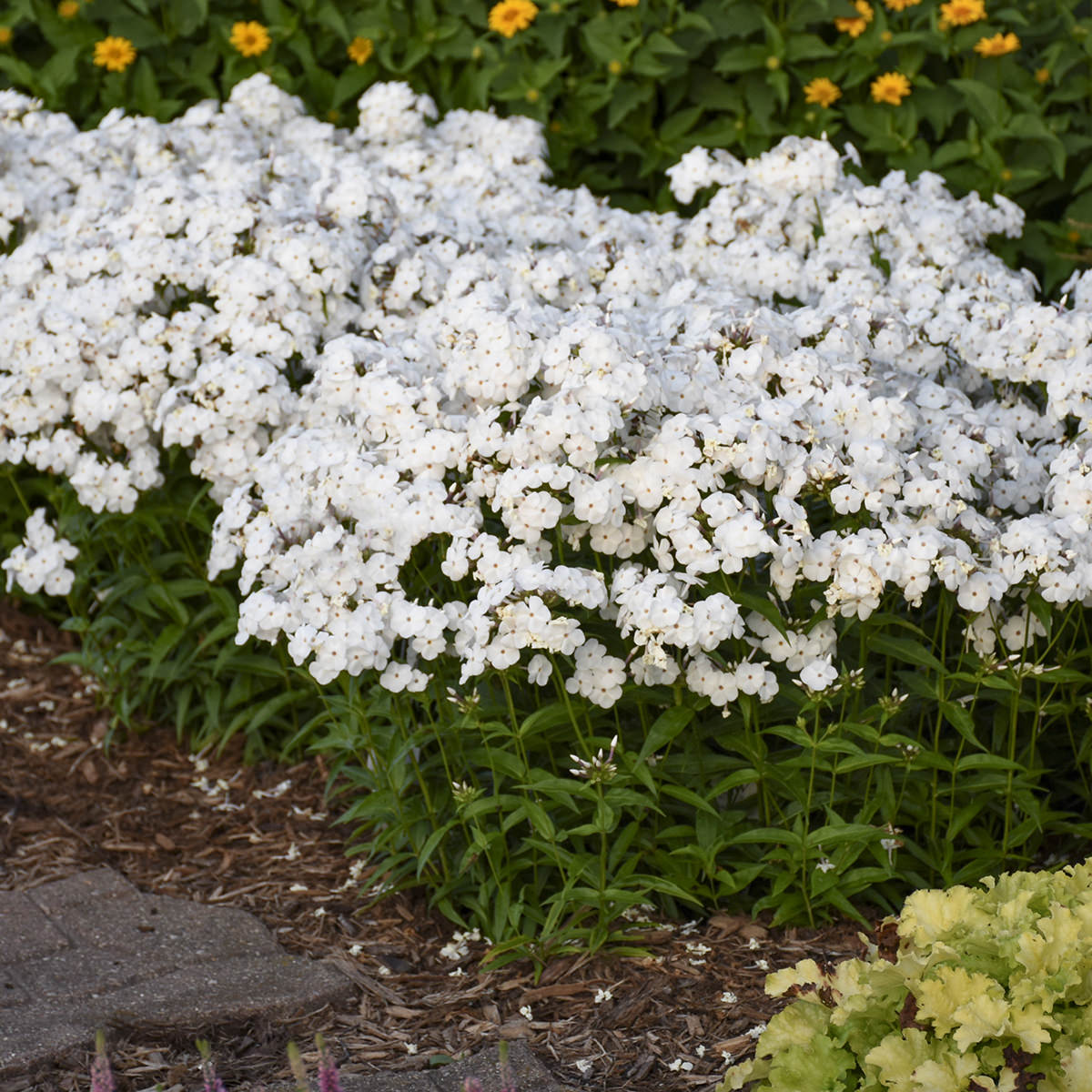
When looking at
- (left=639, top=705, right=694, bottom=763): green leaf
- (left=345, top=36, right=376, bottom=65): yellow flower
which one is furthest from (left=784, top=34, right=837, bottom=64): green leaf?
(left=639, top=705, right=694, bottom=763): green leaf

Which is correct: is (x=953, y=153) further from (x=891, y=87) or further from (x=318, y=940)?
(x=318, y=940)

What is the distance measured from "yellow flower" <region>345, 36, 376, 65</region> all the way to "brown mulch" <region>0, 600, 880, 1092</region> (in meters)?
2.64

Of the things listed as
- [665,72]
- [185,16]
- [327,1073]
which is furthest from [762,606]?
[185,16]

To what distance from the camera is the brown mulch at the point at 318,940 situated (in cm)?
287

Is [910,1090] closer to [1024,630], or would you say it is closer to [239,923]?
[1024,630]

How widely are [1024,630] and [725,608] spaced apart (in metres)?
0.68

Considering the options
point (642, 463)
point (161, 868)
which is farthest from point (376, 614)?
point (161, 868)

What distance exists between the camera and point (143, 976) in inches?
125

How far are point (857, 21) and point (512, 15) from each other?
1.22 metres

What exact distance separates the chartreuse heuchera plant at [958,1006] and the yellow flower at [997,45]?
3511mm

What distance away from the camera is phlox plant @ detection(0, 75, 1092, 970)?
290 cm

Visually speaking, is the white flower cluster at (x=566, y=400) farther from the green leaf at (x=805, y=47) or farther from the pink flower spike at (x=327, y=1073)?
the pink flower spike at (x=327, y=1073)

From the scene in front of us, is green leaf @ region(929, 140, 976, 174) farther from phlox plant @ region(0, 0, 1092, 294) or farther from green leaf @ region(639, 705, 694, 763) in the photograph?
green leaf @ region(639, 705, 694, 763)

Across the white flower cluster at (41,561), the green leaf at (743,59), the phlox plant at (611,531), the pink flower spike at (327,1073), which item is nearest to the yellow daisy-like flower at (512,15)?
the green leaf at (743,59)
